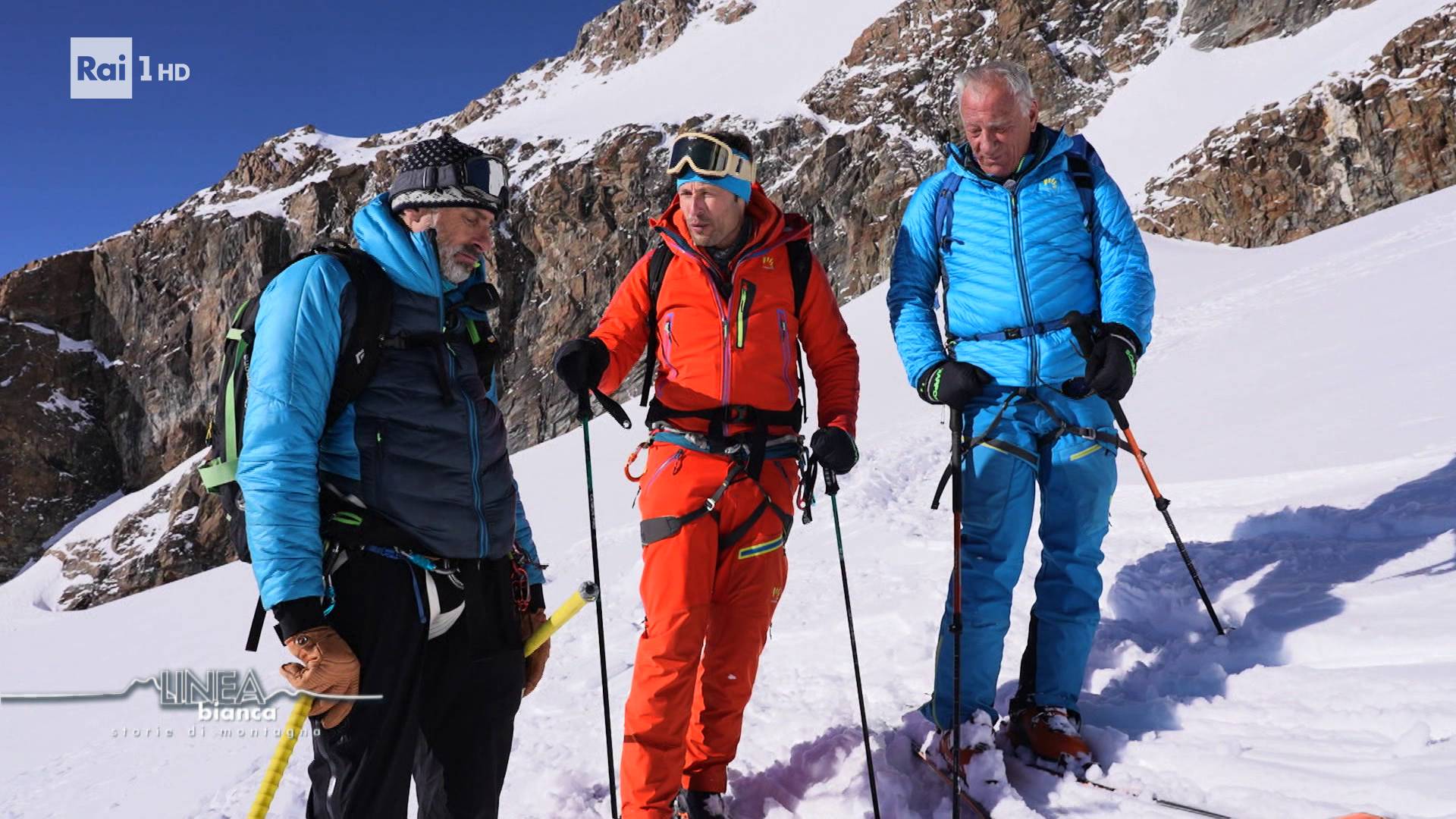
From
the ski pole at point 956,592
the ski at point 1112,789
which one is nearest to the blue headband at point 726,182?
the ski pole at point 956,592

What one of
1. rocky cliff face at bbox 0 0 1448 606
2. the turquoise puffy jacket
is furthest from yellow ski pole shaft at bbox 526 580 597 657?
rocky cliff face at bbox 0 0 1448 606

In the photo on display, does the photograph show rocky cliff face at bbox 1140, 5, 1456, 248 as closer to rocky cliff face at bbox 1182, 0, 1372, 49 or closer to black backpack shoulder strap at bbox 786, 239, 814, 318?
rocky cliff face at bbox 1182, 0, 1372, 49

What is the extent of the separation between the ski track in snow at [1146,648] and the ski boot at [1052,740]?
3.5 inches

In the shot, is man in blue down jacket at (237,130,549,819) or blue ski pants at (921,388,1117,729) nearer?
man in blue down jacket at (237,130,549,819)

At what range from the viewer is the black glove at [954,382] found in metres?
3.62

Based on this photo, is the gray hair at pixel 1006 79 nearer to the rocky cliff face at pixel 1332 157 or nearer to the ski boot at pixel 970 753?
the ski boot at pixel 970 753

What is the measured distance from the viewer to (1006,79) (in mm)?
3652

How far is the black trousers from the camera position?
A: 2469 millimetres

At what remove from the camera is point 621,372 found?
12.3 feet

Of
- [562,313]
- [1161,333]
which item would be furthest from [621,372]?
[562,313]

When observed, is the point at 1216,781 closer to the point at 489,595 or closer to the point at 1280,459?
the point at 489,595

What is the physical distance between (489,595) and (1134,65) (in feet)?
204

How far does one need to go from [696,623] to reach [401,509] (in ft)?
4.01

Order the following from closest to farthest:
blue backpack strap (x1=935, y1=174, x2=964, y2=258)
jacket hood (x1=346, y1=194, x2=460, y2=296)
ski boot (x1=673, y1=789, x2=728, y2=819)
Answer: jacket hood (x1=346, y1=194, x2=460, y2=296)
ski boot (x1=673, y1=789, x2=728, y2=819)
blue backpack strap (x1=935, y1=174, x2=964, y2=258)
